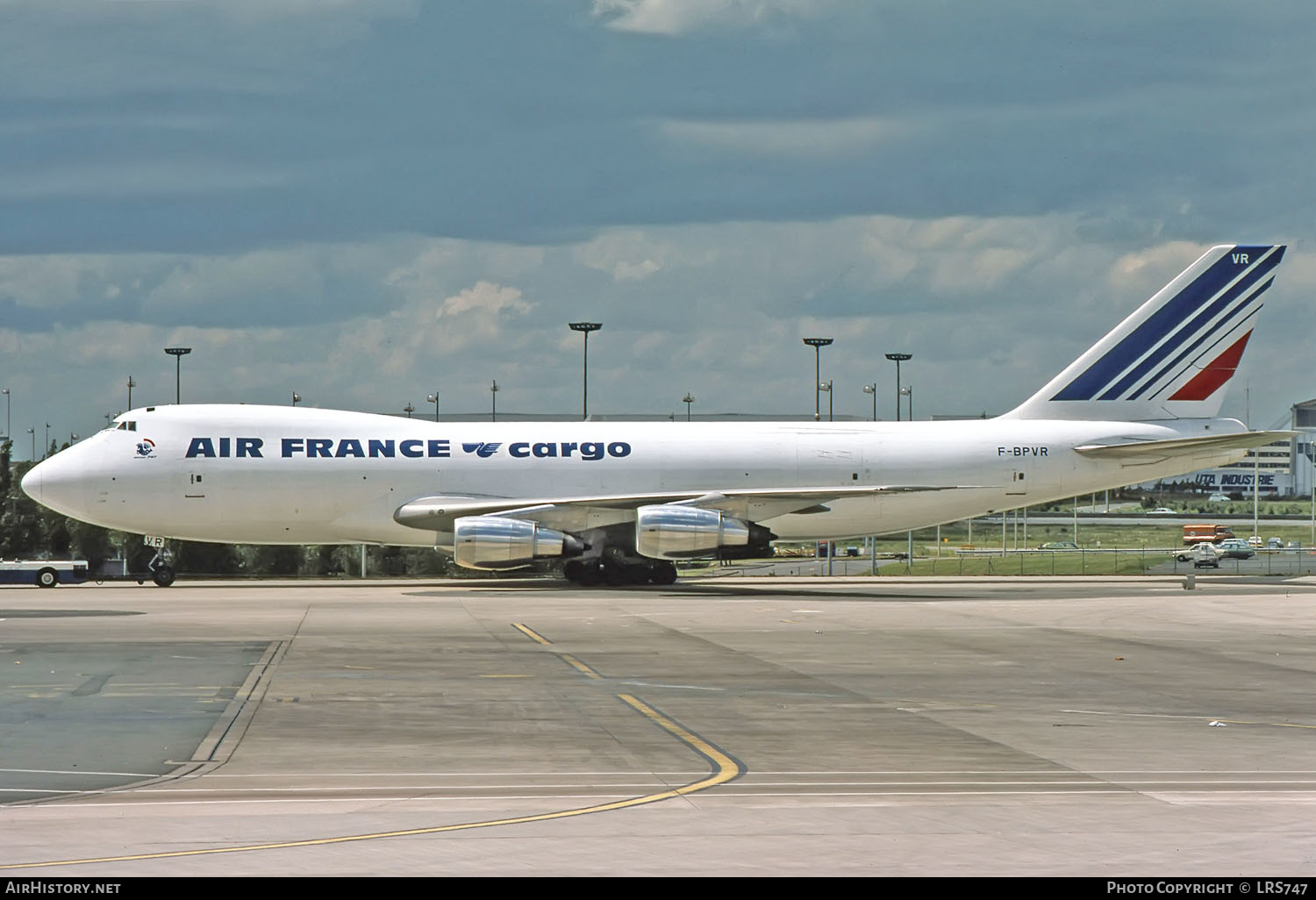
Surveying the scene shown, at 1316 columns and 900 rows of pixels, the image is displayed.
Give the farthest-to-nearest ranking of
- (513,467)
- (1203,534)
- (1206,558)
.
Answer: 1. (1203,534)
2. (1206,558)
3. (513,467)

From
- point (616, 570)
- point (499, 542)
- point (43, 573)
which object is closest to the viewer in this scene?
point (499, 542)

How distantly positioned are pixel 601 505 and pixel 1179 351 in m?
19.6

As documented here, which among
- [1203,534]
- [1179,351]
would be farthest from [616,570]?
[1203,534]

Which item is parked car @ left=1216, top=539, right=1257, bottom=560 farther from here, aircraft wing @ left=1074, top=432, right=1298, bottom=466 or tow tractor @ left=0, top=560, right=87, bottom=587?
tow tractor @ left=0, top=560, right=87, bottom=587

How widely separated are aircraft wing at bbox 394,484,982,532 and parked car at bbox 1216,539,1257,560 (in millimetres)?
52172

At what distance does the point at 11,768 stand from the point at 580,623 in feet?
63.8

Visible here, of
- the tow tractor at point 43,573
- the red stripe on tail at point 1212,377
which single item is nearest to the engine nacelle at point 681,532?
the red stripe on tail at point 1212,377

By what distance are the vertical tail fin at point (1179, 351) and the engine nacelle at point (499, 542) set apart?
17.3m

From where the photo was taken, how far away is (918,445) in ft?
158

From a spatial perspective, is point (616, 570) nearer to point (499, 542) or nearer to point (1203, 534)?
point (499, 542)

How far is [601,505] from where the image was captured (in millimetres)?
45500

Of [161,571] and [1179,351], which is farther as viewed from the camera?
[1179,351]

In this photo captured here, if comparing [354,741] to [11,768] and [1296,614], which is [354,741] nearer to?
[11,768]

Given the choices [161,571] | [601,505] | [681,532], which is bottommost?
[161,571]
